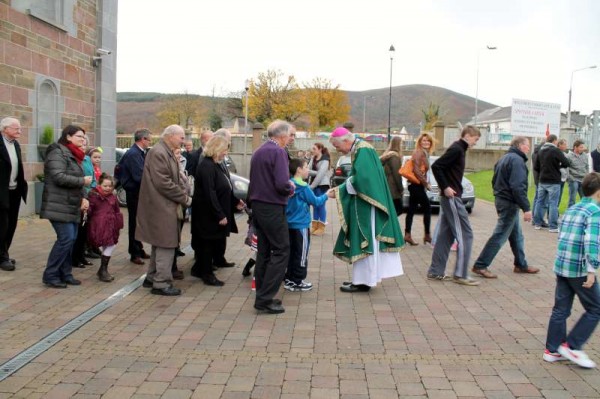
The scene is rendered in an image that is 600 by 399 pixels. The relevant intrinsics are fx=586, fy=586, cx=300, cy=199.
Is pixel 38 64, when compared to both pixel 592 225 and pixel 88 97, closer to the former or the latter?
pixel 88 97

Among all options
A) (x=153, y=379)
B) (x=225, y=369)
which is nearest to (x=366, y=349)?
(x=225, y=369)

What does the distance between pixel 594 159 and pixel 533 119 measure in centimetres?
854

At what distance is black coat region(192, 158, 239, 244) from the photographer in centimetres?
685

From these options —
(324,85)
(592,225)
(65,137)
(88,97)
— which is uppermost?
(324,85)

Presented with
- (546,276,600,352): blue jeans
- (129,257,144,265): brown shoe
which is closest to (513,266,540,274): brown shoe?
(546,276,600,352): blue jeans

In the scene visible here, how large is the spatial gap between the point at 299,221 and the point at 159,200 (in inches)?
62.8

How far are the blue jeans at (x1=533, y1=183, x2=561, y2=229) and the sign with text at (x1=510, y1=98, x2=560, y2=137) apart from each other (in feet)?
29.0

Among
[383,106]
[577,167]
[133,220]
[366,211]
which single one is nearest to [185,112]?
[577,167]

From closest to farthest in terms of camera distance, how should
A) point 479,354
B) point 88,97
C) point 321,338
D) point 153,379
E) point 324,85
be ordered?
1. point 153,379
2. point 479,354
3. point 321,338
4. point 88,97
5. point 324,85

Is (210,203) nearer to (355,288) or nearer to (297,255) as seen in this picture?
(297,255)

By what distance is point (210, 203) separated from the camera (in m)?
6.88

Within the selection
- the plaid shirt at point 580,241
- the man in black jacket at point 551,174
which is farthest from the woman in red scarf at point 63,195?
the man in black jacket at point 551,174

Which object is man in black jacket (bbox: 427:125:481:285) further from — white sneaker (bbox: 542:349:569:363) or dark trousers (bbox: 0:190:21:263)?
dark trousers (bbox: 0:190:21:263)

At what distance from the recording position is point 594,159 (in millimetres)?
12820
